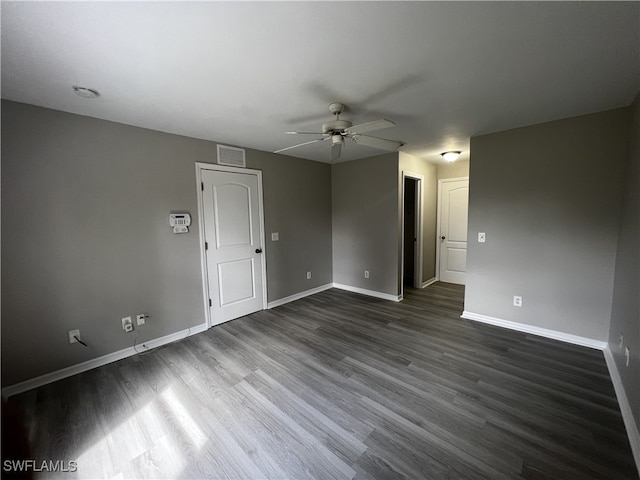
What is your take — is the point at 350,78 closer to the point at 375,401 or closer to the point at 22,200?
the point at 375,401

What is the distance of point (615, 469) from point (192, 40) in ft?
11.2

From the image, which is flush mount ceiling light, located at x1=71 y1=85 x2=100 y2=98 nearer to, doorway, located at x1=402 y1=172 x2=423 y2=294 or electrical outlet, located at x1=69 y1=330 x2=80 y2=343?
electrical outlet, located at x1=69 y1=330 x2=80 y2=343

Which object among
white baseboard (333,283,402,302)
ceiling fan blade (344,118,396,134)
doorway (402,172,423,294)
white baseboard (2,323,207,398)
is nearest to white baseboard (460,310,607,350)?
white baseboard (333,283,402,302)

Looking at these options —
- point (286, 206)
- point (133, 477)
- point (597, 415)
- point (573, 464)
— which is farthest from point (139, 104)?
point (597, 415)

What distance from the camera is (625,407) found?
1.78 meters

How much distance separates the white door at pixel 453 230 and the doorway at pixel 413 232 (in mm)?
591

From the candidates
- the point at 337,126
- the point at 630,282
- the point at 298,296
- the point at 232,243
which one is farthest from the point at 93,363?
the point at 630,282

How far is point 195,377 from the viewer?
2314 millimetres

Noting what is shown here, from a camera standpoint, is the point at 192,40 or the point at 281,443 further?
the point at 281,443

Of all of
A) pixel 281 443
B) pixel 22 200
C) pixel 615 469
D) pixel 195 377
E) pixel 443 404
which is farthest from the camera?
pixel 195 377

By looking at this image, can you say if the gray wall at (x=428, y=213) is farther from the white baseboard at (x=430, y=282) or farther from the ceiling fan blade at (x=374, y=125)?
the ceiling fan blade at (x=374, y=125)

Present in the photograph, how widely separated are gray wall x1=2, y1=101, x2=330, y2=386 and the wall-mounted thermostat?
0.24 feet

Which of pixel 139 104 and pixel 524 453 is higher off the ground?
pixel 139 104

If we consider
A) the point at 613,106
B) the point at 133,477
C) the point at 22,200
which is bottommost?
the point at 133,477
